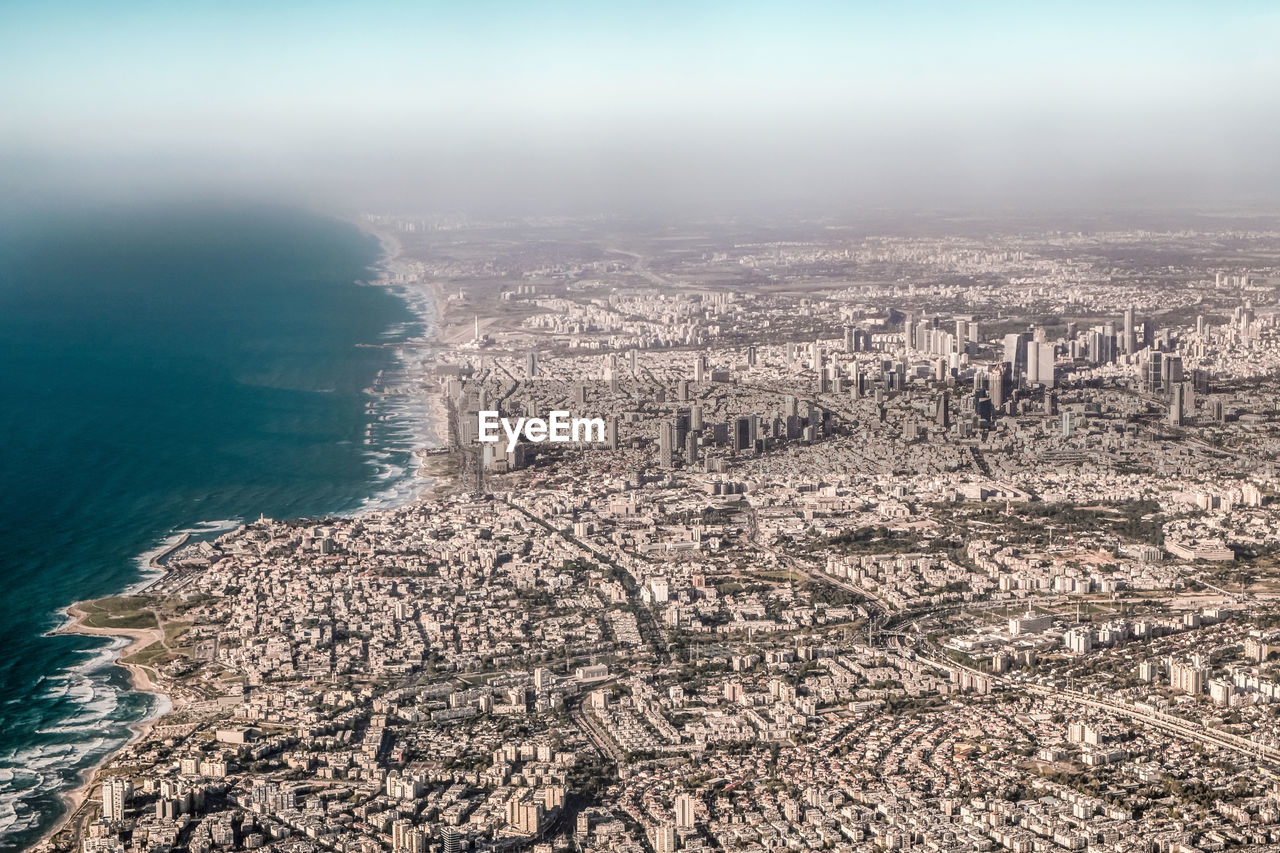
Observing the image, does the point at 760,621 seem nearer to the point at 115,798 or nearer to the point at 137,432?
the point at 115,798

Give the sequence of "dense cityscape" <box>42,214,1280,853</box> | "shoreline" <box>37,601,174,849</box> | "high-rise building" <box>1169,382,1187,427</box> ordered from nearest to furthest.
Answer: "dense cityscape" <box>42,214,1280,853</box>, "shoreline" <box>37,601,174,849</box>, "high-rise building" <box>1169,382,1187,427</box>

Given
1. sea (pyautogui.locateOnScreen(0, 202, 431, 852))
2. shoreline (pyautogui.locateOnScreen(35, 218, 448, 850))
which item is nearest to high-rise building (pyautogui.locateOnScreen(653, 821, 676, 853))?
shoreline (pyautogui.locateOnScreen(35, 218, 448, 850))

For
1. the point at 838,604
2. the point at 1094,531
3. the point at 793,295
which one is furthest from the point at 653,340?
the point at 838,604

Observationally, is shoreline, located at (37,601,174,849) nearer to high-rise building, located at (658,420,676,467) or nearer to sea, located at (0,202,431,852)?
sea, located at (0,202,431,852)

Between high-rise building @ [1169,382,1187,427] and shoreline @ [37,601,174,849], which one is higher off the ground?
high-rise building @ [1169,382,1187,427]

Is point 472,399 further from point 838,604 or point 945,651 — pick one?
point 945,651

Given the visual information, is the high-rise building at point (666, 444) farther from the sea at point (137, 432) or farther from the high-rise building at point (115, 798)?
the high-rise building at point (115, 798)

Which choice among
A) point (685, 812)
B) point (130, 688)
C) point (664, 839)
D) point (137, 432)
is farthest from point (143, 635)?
point (137, 432)
